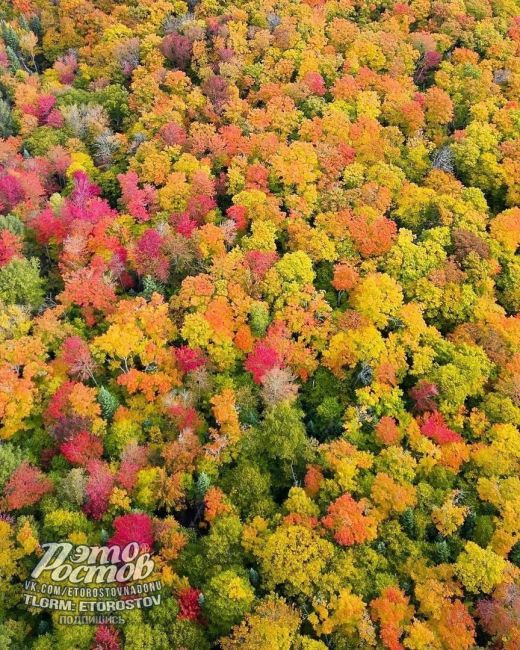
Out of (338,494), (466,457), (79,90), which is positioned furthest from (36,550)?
(79,90)

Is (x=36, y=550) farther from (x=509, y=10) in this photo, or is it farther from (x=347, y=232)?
(x=509, y=10)

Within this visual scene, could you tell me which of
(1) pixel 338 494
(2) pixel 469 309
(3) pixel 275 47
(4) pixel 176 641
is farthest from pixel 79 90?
(4) pixel 176 641

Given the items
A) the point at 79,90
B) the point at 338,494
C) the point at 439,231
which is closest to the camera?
the point at 338,494

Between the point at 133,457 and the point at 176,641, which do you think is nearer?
the point at 176,641

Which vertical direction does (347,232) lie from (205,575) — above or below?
above

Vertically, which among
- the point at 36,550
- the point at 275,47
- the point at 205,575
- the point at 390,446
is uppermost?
the point at 275,47

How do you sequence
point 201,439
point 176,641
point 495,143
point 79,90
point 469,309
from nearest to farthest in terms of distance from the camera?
point 176,641 → point 201,439 → point 469,309 → point 495,143 → point 79,90
